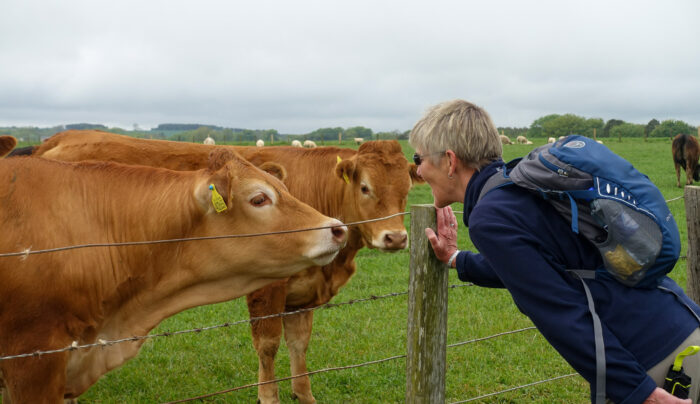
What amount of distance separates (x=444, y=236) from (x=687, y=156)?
73.6 ft

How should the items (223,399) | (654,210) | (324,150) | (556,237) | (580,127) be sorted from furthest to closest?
(580,127)
(324,150)
(223,399)
(556,237)
(654,210)

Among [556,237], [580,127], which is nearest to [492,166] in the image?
[556,237]

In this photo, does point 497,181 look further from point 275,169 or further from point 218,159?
point 275,169

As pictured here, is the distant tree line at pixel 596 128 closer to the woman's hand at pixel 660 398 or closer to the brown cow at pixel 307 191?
the brown cow at pixel 307 191

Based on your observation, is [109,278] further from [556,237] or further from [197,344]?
[197,344]

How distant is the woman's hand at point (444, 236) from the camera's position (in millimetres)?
3160

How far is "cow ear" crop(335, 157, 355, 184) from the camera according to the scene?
5.73m

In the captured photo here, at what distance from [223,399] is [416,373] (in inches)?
108

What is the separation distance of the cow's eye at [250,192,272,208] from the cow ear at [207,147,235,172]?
0.95 feet

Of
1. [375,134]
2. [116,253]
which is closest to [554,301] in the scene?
[116,253]

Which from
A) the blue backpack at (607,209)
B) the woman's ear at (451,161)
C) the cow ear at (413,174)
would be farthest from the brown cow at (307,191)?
the blue backpack at (607,209)

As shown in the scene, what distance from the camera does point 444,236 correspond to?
128 inches

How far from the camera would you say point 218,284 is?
3.62 metres

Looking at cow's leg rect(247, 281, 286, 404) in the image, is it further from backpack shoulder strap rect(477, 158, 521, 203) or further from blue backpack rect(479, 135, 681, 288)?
blue backpack rect(479, 135, 681, 288)
